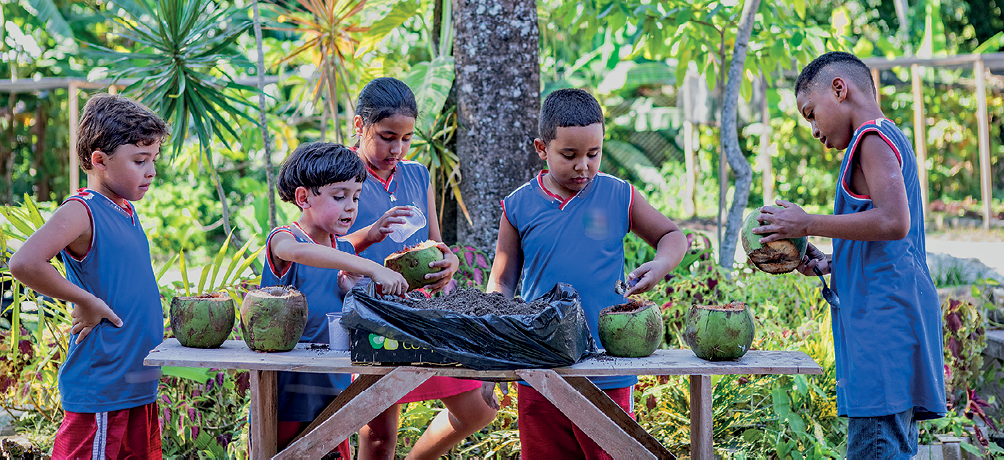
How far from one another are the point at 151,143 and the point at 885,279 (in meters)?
2.27

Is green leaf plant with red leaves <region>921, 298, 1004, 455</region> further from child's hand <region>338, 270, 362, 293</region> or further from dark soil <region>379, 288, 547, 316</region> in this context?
child's hand <region>338, 270, 362, 293</region>

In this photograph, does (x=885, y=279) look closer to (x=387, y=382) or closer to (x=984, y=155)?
(x=387, y=382)

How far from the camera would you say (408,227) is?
266 cm

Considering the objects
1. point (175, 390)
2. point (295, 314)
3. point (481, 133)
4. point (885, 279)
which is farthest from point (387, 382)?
point (481, 133)

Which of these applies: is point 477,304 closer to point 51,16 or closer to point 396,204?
point 396,204

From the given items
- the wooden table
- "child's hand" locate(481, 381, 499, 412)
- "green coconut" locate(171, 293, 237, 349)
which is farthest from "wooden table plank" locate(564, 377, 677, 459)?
"green coconut" locate(171, 293, 237, 349)

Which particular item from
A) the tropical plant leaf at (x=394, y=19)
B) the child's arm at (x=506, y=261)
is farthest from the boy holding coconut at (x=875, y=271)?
the tropical plant leaf at (x=394, y=19)

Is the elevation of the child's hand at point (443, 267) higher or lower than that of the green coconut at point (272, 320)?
higher

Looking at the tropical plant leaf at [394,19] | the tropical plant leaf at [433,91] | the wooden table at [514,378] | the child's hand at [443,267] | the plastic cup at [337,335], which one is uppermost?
the tropical plant leaf at [394,19]

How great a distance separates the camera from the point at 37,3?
11.5m

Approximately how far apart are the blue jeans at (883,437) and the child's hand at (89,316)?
7.38 feet

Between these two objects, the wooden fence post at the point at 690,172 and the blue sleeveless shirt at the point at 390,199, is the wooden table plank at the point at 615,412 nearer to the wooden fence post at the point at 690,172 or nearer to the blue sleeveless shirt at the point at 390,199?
the blue sleeveless shirt at the point at 390,199

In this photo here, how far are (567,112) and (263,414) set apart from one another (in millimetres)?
1330

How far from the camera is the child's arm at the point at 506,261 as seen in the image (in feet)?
9.19
